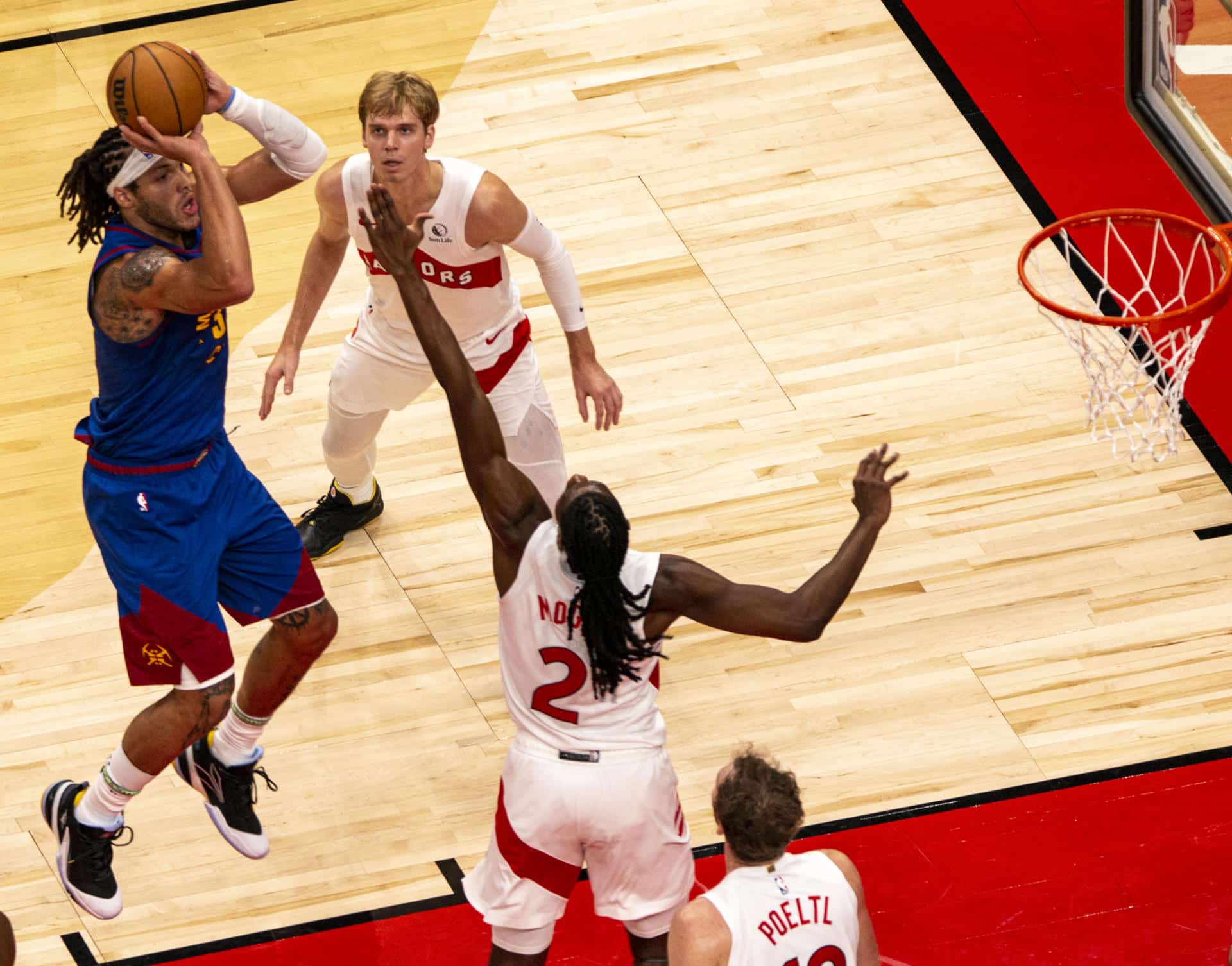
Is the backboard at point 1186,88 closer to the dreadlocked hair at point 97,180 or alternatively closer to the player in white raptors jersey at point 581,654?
the player in white raptors jersey at point 581,654

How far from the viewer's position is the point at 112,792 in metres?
4.95

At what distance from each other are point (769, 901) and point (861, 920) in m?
0.22

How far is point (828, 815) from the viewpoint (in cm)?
534

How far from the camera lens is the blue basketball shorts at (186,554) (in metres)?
4.73

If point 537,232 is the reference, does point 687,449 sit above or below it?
below

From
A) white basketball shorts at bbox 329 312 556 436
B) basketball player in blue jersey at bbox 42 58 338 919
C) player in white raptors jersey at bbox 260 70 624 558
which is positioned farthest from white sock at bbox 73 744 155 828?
white basketball shorts at bbox 329 312 556 436

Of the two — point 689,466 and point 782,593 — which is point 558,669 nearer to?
point 782,593

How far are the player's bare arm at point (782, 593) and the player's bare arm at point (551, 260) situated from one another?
1234mm

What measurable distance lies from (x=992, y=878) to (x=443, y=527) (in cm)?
228

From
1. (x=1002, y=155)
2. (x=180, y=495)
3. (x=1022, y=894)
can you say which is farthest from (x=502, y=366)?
(x=1002, y=155)

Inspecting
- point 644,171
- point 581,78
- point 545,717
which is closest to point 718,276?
point 644,171

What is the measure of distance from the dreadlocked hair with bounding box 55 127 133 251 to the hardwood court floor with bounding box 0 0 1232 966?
1822 millimetres

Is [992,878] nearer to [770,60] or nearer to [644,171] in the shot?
[644,171]

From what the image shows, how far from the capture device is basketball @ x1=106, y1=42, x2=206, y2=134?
4.33m
